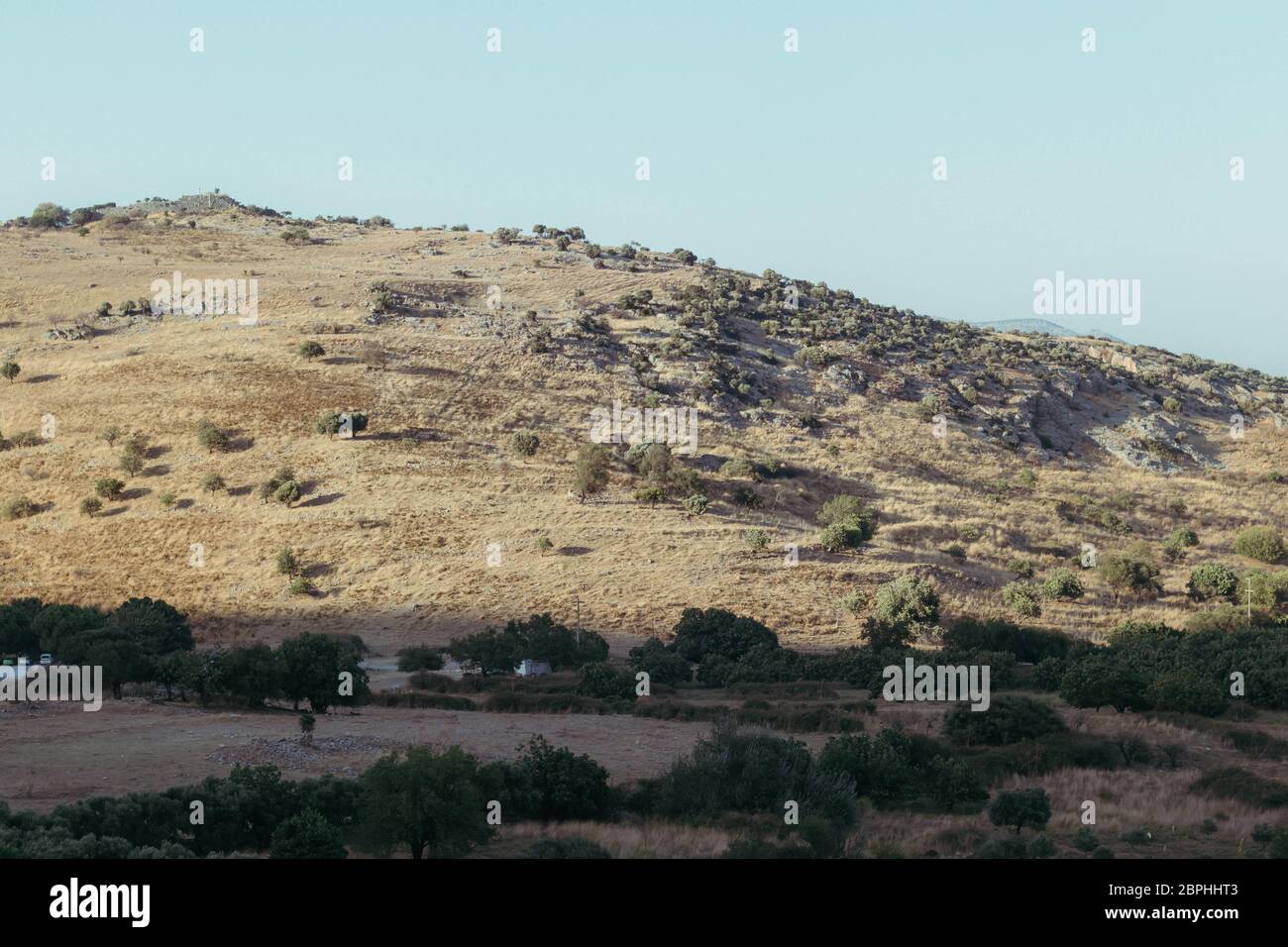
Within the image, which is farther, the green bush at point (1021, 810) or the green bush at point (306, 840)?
the green bush at point (1021, 810)

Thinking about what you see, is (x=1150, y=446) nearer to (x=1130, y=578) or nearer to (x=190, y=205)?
(x=1130, y=578)

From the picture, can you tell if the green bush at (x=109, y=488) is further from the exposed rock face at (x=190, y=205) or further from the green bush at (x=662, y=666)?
the exposed rock face at (x=190, y=205)

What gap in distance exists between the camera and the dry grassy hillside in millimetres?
48062

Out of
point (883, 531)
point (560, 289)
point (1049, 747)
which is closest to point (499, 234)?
point (560, 289)

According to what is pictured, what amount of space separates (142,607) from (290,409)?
2496 centimetres

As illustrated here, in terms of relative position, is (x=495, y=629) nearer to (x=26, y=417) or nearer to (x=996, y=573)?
(x=996, y=573)

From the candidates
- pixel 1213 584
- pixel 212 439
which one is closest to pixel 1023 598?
pixel 1213 584

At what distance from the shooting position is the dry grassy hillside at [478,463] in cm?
4806

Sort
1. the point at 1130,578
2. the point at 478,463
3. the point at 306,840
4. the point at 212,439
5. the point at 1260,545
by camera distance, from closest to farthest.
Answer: the point at 306,840 → the point at 1130,578 → the point at 1260,545 → the point at 212,439 → the point at 478,463

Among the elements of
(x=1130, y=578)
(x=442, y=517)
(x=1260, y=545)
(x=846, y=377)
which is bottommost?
(x=1130, y=578)

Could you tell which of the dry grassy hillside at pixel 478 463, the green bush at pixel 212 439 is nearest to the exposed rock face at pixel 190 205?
the dry grassy hillside at pixel 478 463

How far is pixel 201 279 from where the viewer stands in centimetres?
8588

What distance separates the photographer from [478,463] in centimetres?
5966

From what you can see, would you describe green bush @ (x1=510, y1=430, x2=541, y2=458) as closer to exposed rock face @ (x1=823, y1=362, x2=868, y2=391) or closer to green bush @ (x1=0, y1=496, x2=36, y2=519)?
green bush @ (x1=0, y1=496, x2=36, y2=519)
